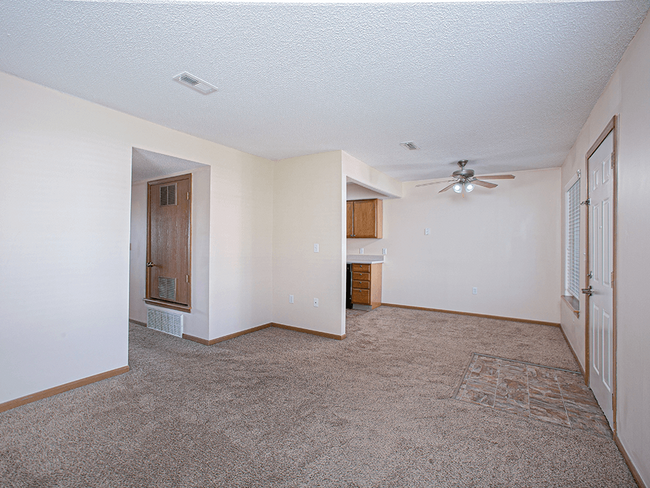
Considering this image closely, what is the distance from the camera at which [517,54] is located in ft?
7.02

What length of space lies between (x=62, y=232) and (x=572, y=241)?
568cm

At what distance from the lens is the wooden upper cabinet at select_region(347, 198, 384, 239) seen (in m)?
6.61

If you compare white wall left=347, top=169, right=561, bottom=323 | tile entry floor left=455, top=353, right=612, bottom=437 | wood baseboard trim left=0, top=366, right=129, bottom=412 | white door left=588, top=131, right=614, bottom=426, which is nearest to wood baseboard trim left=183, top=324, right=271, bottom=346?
wood baseboard trim left=0, top=366, right=129, bottom=412

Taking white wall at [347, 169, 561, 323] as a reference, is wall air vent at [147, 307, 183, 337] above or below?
below

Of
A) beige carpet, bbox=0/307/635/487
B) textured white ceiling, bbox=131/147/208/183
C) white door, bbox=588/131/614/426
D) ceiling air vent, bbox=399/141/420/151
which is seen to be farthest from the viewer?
ceiling air vent, bbox=399/141/420/151

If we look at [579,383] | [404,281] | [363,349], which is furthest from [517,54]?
[404,281]

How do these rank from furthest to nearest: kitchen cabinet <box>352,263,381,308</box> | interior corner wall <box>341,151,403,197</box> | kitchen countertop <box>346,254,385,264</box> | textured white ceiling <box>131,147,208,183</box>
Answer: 1. kitchen countertop <box>346,254,385,264</box>
2. kitchen cabinet <box>352,263,381,308</box>
3. interior corner wall <box>341,151,403,197</box>
4. textured white ceiling <box>131,147,208,183</box>

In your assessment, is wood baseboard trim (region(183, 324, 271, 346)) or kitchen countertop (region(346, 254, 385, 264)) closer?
wood baseboard trim (region(183, 324, 271, 346))

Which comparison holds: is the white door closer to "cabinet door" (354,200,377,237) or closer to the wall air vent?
"cabinet door" (354,200,377,237)

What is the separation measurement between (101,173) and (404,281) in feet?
16.8

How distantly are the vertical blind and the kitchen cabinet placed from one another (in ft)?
9.64

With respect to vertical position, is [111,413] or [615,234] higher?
[615,234]

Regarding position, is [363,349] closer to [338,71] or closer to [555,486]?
[555,486]

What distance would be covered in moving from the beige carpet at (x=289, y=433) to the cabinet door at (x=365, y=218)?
3.30 meters
